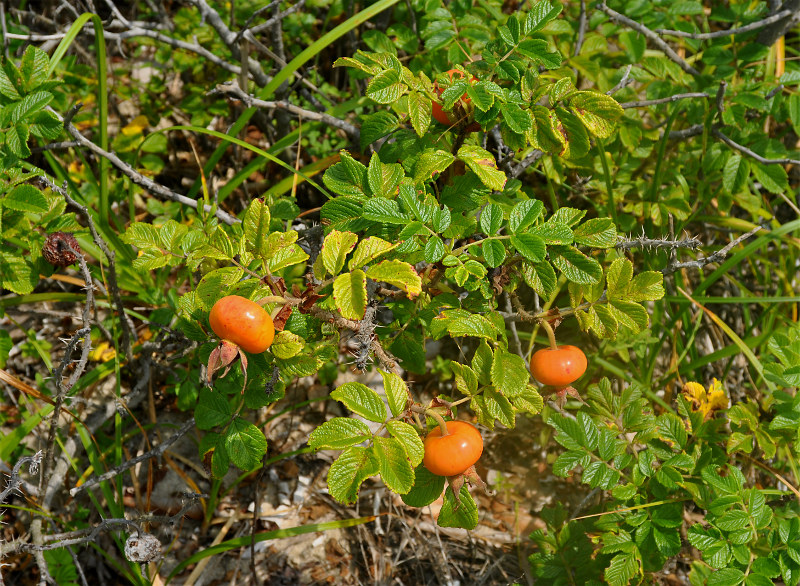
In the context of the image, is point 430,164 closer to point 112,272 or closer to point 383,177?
point 383,177

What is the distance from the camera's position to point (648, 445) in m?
1.81

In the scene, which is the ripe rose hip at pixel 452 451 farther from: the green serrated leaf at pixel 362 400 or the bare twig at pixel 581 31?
the bare twig at pixel 581 31

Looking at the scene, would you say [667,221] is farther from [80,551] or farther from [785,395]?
[80,551]

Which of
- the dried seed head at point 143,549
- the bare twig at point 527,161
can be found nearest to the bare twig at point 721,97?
the bare twig at point 527,161

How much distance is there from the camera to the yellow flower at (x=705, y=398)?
2.20 metres

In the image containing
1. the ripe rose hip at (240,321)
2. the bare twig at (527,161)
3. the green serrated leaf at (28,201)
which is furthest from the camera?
the bare twig at (527,161)

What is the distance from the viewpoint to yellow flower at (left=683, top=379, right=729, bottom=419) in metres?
2.20

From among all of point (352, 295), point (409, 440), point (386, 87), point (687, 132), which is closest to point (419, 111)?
point (386, 87)

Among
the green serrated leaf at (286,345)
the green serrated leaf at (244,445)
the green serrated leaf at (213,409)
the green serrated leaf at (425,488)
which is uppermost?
the green serrated leaf at (286,345)

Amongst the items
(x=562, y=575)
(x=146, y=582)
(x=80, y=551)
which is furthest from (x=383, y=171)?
(x=80, y=551)

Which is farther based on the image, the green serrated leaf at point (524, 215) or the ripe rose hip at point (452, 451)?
the green serrated leaf at point (524, 215)

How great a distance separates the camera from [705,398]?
2232 millimetres

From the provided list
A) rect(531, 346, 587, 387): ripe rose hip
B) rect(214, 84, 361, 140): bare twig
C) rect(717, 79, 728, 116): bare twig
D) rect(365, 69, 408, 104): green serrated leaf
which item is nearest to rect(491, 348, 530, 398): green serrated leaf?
rect(531, 346, 587, 387): ripe rose hip

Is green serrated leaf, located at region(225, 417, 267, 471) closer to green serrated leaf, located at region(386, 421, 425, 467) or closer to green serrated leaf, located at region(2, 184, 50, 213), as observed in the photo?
green serrated leaf, located at region(386, 421, 425, 467)
